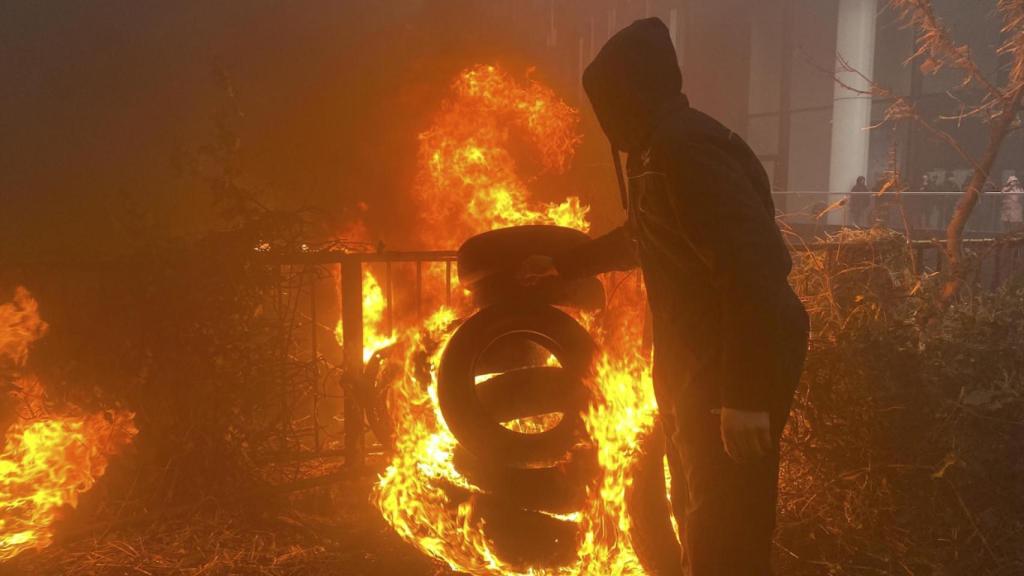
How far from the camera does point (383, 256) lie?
5.02m

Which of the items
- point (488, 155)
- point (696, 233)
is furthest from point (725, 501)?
point (488, 155)

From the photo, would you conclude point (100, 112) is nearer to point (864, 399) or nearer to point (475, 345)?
point (475, 345)

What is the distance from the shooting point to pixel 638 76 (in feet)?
8.57

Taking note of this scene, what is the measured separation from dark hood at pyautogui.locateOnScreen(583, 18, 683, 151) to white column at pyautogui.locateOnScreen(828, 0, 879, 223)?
13.2m

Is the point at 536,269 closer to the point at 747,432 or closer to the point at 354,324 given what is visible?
the point at 747,432

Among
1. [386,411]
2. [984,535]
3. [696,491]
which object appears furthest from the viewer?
[386,411]

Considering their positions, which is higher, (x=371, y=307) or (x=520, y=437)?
(x=371, y=307)

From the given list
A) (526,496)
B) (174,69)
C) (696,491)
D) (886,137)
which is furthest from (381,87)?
(886,137)

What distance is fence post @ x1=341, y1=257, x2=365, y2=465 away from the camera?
5.04 m

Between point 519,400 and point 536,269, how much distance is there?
2.48 ft

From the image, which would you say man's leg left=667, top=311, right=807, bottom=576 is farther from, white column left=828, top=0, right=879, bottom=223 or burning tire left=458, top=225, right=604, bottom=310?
white column left=828, top=0, right=879, bottom=223

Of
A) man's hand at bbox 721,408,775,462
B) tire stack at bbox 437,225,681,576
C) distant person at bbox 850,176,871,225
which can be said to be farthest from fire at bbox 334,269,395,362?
distant person at bbox 850,176,871,225

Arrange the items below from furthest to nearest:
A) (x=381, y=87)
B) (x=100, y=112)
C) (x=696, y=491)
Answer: (x=381, y=87)
(x=100, y=112)
(x=696, y=491)

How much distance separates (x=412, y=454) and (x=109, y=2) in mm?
6768
